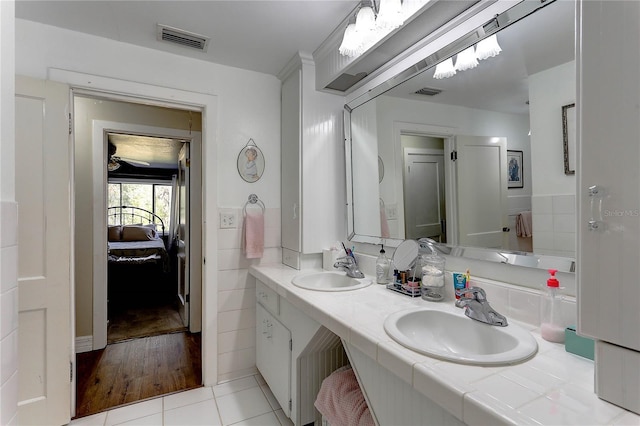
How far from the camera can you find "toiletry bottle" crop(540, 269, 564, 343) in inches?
37.1

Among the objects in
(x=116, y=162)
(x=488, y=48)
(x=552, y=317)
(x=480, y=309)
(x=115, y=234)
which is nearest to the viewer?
(x=552, y=317)

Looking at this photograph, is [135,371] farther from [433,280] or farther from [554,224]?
[554,224]

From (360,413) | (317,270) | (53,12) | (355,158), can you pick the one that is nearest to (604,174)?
(360,413)

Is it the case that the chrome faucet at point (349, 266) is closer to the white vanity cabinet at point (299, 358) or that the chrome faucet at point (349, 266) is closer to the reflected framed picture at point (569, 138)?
the white vanity cabinet at point (299, 358)

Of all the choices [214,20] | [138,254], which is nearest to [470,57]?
[214,20]

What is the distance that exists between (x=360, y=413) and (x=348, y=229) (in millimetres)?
1180

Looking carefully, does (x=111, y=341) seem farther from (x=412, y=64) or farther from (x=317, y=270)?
(x=412, y=64)

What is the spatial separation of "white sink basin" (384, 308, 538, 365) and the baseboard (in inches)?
115

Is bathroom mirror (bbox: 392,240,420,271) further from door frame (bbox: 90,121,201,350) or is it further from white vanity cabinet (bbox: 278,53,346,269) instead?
door frame (bbox: 90,121,201,350)

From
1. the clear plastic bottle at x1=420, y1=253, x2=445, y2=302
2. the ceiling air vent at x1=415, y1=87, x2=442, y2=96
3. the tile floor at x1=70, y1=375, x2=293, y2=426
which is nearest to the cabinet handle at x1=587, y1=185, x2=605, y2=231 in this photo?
the clear plastic bottle at x1=420, y1=253, x2=445, y2=302

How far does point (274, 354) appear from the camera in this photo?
1.84m

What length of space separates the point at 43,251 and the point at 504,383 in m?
2.22

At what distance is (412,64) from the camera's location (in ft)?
5.08

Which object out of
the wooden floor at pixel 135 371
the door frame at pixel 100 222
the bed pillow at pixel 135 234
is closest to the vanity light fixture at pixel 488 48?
the wooden floor at pixel 135 371
